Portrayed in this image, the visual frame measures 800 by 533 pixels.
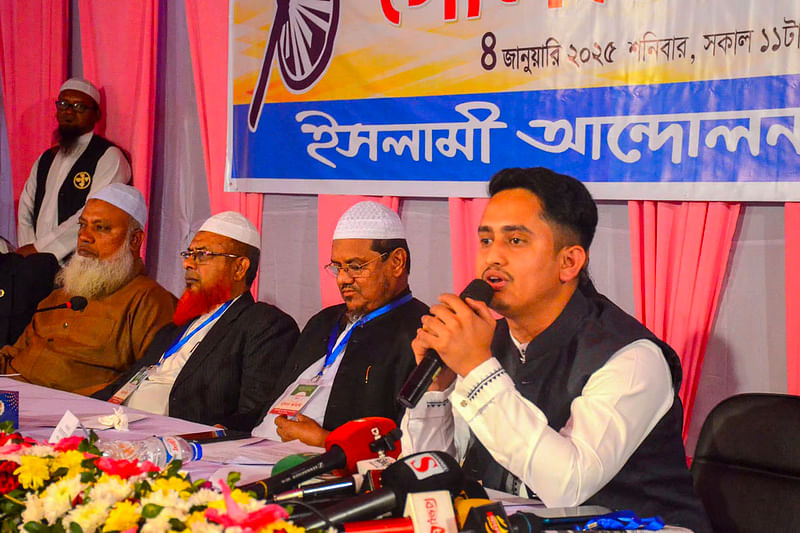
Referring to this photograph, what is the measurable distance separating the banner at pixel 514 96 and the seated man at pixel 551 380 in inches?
38.8

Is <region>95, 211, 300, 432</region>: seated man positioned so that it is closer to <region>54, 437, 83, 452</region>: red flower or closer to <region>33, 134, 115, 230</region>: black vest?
<region>54, 437, 83, 452</region>: red flower

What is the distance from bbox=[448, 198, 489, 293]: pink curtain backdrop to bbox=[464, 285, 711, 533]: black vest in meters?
1.57

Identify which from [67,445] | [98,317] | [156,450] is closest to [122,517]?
[67,445]

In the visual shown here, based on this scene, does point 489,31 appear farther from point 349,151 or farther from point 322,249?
point 322,249

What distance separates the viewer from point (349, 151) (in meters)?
4.26

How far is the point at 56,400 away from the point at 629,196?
2.13 metres

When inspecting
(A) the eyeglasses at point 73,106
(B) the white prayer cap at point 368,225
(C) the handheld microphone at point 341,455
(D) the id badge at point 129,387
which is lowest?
(D) the id badge at point 129,387

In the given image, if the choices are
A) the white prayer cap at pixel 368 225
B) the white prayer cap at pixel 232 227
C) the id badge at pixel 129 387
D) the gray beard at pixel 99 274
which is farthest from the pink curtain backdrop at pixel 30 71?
the white prayer cap at pixel 368 225

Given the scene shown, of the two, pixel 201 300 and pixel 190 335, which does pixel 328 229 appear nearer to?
pixel 201 300

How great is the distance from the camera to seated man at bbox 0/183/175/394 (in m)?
4.05

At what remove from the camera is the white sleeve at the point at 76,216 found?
541cm

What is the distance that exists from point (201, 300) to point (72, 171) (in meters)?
2.23

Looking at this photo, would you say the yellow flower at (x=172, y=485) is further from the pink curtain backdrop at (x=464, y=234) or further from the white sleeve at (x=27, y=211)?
the white sleeve at (x=27, y=211)

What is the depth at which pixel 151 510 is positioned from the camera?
1.11 meters
